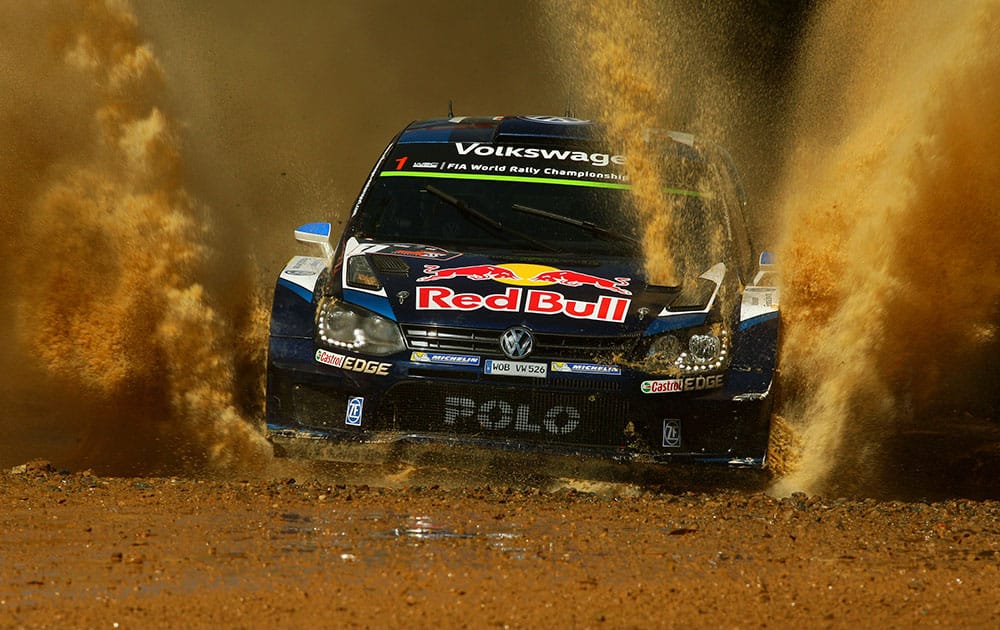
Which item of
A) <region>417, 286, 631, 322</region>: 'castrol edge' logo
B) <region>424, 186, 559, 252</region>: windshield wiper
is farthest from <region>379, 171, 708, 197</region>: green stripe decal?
<region>417, 286, 631, 322</region>: 'castrol edge' logo

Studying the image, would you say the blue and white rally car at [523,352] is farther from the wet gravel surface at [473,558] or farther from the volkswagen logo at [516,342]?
the wet gravel surface at [473,558]

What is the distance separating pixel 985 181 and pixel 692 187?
3.45 metres

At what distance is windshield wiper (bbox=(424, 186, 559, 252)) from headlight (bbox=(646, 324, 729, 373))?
35.4 inches

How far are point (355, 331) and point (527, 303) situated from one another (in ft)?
2.32

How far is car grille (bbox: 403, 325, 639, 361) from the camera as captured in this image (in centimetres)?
538

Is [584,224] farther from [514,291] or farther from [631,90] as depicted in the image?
[631,90]

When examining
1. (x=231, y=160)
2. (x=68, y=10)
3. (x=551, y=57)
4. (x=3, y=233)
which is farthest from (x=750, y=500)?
(x=551, y=57)

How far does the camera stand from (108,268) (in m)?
7.77

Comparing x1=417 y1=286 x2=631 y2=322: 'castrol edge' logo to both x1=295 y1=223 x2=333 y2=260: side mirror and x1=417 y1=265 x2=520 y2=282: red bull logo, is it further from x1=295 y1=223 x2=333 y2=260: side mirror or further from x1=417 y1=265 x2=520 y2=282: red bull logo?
x1=295 y1=223 x2=333 y2=260: side mirror

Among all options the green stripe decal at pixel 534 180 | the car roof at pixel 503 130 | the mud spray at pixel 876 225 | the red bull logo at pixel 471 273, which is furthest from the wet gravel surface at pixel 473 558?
the car roof at pixel 503 130

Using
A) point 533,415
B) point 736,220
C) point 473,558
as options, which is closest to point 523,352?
point 533,415

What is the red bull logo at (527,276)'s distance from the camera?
18.7ft

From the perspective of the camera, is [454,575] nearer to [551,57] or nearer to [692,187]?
[692,187]

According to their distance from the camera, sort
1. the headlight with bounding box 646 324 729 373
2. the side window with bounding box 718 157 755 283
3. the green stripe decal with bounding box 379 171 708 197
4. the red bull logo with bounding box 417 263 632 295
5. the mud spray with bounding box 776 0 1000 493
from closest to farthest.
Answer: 1. the headlight with bounding box 646 324 729 373
2. the red bull logo with bounding box 417 263 632 295
3. the side window with bounding box 718 157 755 283
4. the green stripe decal with bounding box 379 171 708 197
5. the mud spray with bounding box 776 0 1000 493
